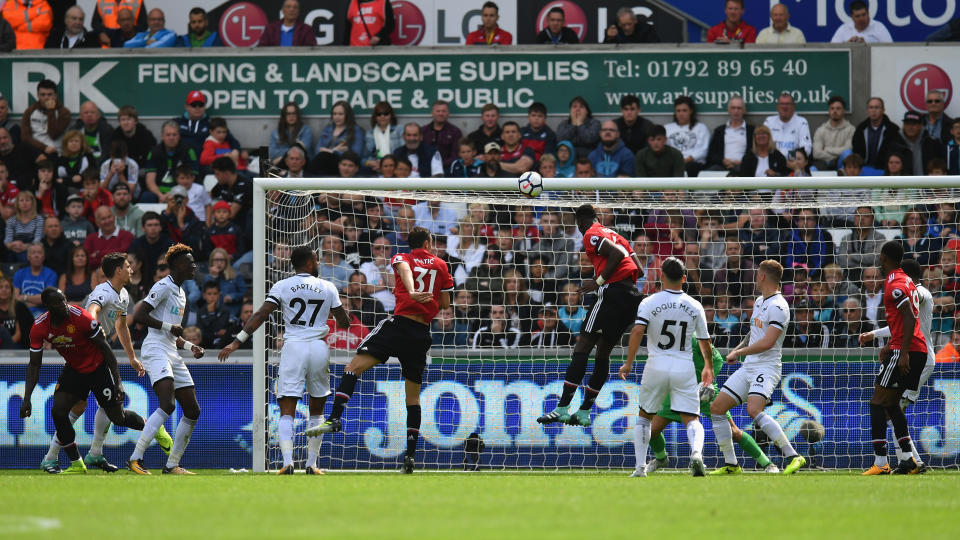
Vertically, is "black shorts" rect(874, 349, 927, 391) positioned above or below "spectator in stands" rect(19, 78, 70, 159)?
below

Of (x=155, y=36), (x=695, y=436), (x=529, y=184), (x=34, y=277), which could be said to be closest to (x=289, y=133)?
(x=155, y=36)

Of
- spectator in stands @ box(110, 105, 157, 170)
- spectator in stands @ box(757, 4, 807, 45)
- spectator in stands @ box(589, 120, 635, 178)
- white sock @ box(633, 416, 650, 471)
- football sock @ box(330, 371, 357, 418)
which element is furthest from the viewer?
spectator in stands @ box(757, 4, 807, 45)

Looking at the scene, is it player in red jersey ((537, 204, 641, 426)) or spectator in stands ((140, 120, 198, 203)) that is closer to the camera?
player in red jersey ((537, 204, 641, 426))

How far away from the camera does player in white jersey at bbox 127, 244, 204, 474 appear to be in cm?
1232

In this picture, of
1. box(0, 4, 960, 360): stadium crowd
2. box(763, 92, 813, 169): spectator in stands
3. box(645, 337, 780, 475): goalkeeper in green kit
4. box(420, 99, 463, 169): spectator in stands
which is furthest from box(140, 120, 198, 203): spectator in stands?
box(645, 337, 780, 475): goalkeeper in green kit

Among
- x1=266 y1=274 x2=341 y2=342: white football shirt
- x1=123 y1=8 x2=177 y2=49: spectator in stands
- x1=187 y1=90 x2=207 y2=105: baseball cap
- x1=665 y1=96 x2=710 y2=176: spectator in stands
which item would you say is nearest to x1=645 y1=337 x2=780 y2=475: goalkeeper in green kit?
x1=266 y1=274 x2=341 y2=342: white football shirt

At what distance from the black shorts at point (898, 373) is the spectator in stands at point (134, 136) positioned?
11.3m

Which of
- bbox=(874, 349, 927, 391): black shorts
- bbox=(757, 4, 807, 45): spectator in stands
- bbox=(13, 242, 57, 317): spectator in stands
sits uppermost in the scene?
bbox=(757, 4, 807, 45): spectator in stands

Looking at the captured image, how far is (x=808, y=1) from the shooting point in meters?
20.2

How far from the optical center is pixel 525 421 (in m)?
14.2

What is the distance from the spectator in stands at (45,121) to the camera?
18.8m

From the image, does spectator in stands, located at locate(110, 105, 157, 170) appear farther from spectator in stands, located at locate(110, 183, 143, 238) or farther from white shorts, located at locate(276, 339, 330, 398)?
white shorts, located at locate(276, 339, 330, 398)

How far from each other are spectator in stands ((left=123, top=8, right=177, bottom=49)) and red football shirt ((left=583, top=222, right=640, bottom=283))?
9.96m

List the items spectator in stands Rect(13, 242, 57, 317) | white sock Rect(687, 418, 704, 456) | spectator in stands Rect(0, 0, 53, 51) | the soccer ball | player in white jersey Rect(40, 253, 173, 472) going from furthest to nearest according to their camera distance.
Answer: spectator in stands Rect(0, 0, 53, 51)
spectator in stands Rect(13, 242, 57, 317)
the soccer ball
player in white jersey Rect(40, 253, 173, 472)
white sock Rect(687, 418, 704, 456)
